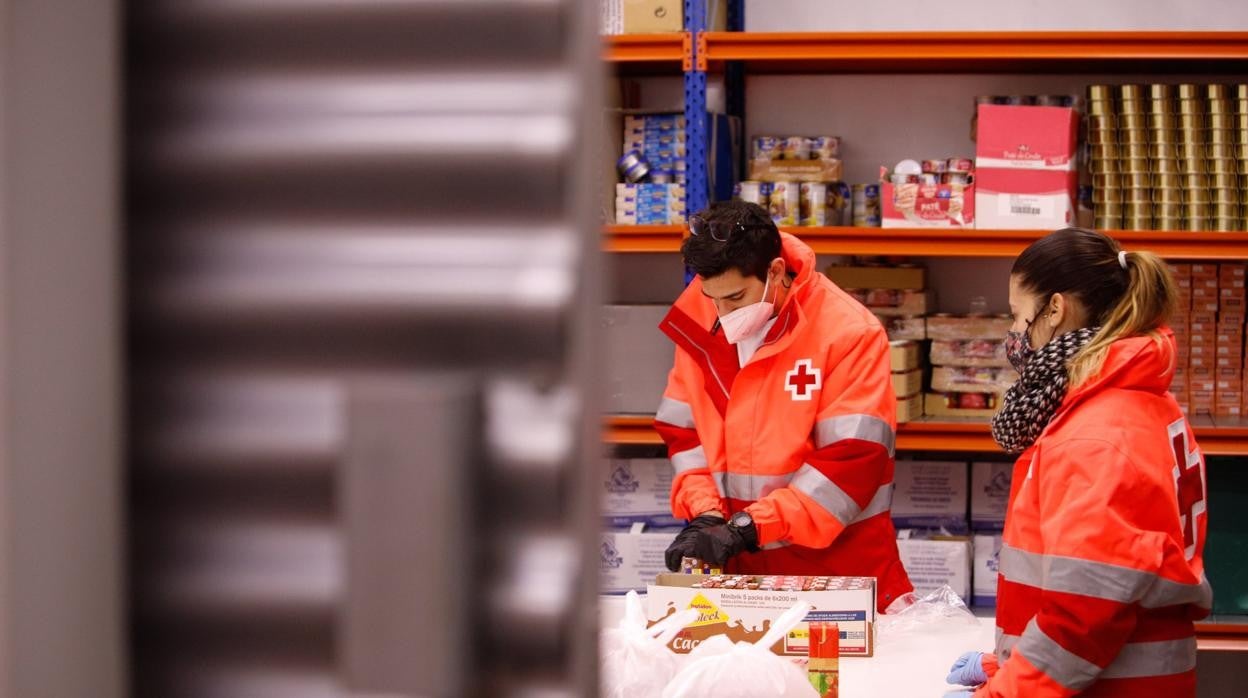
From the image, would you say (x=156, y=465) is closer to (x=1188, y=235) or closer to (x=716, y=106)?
(x=1188, y=235)

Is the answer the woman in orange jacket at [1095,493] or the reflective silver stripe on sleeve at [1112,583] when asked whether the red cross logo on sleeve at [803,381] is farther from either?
the reflective silver stripe on sleeve at [1112,583]

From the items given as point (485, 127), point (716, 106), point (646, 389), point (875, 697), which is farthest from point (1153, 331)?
point (716, 106)

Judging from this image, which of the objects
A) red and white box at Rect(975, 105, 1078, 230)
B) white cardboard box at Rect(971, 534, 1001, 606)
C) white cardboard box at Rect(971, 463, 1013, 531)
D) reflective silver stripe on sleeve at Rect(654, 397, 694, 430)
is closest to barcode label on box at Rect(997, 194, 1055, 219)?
red and white box at Rect(975, 105, 1078, 230)

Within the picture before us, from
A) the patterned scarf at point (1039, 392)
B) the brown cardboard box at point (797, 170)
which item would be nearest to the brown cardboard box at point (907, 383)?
the brown cardboard box at point (797, 170)

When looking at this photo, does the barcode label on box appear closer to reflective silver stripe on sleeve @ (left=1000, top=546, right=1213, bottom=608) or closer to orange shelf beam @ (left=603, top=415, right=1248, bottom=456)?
orange shelf beam @ (left=603, top=415, right=1248, bottom=456)

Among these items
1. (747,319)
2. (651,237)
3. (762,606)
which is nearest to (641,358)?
(651,237)

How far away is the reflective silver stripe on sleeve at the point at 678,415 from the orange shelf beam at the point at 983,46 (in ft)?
4.49

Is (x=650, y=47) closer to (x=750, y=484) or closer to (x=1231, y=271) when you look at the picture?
(x=750, y=484)

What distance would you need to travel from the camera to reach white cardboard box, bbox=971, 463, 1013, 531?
4.01m

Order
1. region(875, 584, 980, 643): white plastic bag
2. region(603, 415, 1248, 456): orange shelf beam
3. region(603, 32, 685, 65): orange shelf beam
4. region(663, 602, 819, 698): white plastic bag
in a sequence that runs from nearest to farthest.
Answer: region(663, 602, 819, 698): white plastic bag, region(875, 584, 980, 643): white plastic bag, region(603, 415, 1248, 456): orange shelf beam, region(603, 32, 685, 65): orange shelf beam

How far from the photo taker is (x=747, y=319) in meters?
2.85

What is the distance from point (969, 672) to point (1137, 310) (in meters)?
0.68

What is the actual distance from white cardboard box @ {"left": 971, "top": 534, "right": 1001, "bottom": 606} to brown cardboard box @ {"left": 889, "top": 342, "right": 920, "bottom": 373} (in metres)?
0.61

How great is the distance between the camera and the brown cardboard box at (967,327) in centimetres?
393
